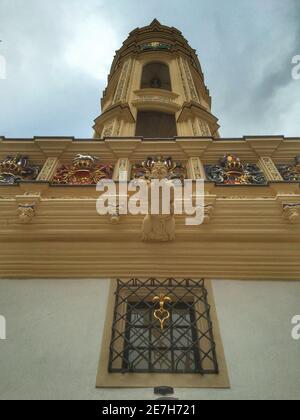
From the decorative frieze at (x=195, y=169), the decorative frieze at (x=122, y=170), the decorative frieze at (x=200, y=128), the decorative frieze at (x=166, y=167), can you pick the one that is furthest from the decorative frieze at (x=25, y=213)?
the decorative frieze at (x=200, y=128)

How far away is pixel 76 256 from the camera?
5.01 meters

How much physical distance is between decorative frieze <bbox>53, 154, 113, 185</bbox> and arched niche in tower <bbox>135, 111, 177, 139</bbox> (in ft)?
16.3

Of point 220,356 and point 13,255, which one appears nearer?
point 220,356

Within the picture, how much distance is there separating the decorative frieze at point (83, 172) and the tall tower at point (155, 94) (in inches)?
46.1

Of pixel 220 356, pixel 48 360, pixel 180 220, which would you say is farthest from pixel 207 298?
pixel 48 360

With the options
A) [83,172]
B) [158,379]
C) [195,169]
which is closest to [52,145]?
[83,172]

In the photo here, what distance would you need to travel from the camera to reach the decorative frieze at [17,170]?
20.0 ft

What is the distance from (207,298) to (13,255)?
115 inches

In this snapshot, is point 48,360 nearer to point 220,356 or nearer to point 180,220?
point 220,356

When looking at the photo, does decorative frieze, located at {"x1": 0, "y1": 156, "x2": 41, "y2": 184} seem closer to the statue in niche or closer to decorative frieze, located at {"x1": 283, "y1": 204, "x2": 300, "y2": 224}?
the statue in niche

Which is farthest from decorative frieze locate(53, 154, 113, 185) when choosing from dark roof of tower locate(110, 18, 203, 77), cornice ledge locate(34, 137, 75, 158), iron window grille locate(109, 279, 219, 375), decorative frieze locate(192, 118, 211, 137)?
dark roof of tower locate(110, 18, 203, 77)

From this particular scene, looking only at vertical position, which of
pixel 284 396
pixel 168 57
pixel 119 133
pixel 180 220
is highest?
pixel 168 57

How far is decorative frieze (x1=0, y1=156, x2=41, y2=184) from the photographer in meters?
6.09

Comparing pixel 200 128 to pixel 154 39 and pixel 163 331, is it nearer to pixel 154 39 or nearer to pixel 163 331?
pixel 163 331
